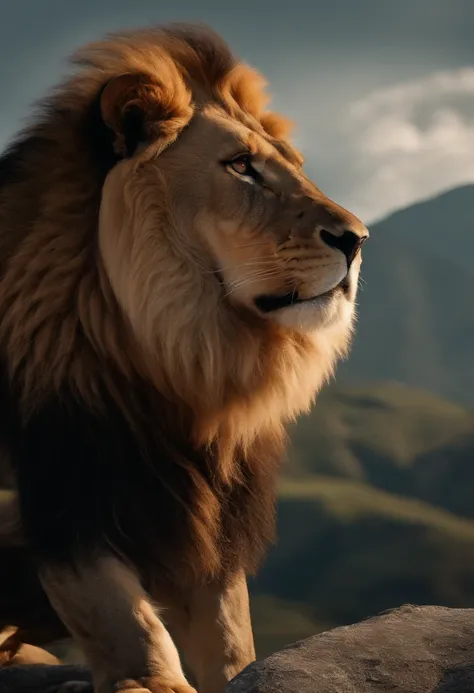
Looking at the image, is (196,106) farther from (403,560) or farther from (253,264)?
(403,560)

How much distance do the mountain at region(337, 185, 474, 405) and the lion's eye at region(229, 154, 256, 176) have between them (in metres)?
41.6

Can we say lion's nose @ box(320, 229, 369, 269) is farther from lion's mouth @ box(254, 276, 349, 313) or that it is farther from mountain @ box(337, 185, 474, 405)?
mountain @ box(337, 185, 474, 405)

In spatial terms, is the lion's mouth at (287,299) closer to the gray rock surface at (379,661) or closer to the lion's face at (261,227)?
the lion's face at (261,227)

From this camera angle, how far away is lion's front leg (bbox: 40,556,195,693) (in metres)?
2.60

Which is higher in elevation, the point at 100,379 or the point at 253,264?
the point at 253,264

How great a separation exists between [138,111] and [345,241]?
0.65 metres

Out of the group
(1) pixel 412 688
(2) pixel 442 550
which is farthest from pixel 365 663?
(2) pixel 442 550

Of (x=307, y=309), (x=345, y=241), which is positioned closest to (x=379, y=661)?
(x=307, y=309)

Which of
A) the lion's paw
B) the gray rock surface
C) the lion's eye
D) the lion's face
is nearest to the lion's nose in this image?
the lion's face

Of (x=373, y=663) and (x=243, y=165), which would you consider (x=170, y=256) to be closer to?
(x=243, y=165)

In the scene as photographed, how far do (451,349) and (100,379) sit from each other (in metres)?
47.3

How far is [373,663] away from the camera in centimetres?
241

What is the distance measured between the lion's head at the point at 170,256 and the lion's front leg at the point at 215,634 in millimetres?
453

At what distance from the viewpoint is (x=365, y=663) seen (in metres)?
2.41
